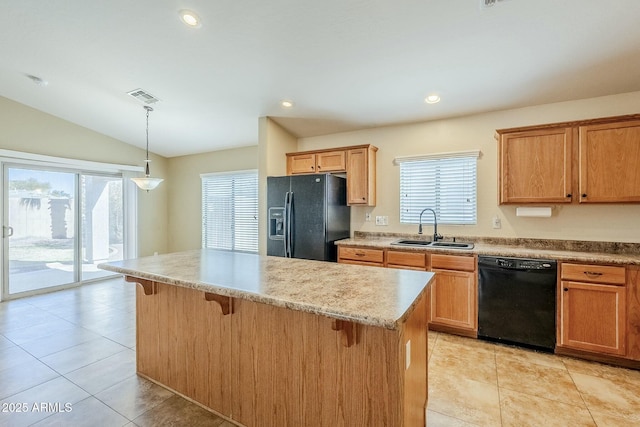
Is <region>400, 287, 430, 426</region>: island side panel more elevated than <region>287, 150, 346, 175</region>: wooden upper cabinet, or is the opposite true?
<region>287, 150, 346, 175</region>: wooden upper cabinet

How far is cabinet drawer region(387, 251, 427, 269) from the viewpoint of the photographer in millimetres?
3147

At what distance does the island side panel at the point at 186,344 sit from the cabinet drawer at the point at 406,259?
2062 mm

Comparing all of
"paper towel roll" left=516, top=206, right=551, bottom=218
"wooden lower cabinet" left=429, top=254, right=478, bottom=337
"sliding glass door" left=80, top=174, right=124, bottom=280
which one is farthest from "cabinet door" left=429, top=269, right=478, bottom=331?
"sliding glass door" left=80, top=174, right=124, bottom=280

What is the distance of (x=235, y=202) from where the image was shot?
5.53 meters

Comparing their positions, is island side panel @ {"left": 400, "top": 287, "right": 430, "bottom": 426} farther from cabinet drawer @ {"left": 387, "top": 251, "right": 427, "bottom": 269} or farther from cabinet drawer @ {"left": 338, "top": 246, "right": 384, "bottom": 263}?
cabinet drawer @ {"left": 338, "top": 246, "right": 384, "bottom": 263}

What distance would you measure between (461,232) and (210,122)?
3888mm

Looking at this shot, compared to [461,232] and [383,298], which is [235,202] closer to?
[461,232]

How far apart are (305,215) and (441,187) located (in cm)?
179

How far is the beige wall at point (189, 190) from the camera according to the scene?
5637 mm

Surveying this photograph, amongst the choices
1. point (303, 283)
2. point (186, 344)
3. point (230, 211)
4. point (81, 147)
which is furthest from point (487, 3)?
point (81, 147)

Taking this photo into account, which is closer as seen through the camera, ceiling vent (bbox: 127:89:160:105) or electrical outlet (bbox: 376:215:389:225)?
ceiling vent (bbox: 127:89:160:105)

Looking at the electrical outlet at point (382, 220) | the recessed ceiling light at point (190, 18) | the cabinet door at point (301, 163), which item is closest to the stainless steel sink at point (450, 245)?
the electrical outlet at point (382, 220)

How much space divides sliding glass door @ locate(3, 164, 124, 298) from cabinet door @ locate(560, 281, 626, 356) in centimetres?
692

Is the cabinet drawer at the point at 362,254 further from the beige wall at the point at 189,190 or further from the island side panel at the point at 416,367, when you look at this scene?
the beige wall at the point at 189,190
